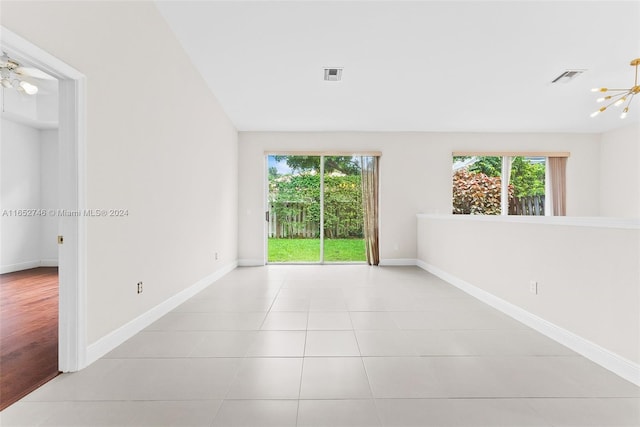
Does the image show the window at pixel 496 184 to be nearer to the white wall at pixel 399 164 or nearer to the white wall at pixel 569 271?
the white wall at pixel 399 164

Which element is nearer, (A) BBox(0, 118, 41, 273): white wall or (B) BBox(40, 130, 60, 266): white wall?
(A) BBox(0, 118, 41, 273): white wall

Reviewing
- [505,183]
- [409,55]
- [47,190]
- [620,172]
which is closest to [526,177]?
[505,183]

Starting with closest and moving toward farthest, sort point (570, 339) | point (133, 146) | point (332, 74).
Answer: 1. point (570, 339)
2. point (133, 146)
3. point (332, 74)

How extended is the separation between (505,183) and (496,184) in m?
0.17

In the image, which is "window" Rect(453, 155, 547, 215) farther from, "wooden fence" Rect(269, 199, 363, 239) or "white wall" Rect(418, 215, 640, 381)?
"white wall" Rect(418, 215, 640, 381)

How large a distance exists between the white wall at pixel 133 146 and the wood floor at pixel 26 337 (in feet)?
1.14

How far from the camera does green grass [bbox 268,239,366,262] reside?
614cm

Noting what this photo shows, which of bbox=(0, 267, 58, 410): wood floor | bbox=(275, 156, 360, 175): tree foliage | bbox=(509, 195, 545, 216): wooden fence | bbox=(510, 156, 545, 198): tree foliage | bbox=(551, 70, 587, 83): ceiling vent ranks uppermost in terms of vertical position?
bbox=(551, 70, 587, 83): ceiling vent

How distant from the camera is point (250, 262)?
5938 millimetres

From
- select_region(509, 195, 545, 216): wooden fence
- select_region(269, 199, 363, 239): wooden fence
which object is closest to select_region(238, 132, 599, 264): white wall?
select_region(269, 199, 363, 239): wooden fence

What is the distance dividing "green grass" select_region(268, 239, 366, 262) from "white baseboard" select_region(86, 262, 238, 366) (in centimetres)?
224

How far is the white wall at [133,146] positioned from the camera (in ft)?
6.58

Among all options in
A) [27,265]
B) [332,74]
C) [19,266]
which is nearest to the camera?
[332,74]

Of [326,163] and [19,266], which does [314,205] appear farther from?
[19,266]
